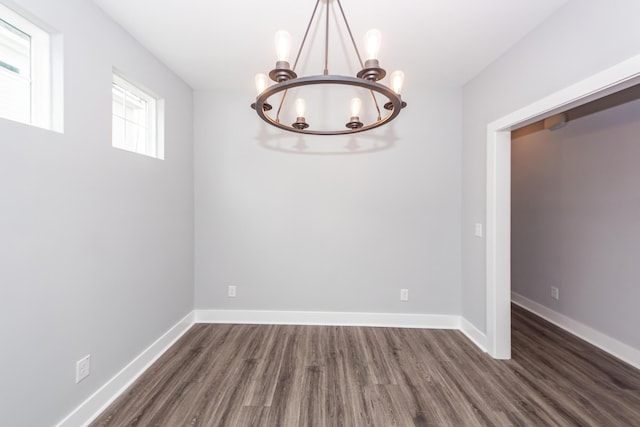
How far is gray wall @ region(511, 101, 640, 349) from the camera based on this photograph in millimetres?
2383

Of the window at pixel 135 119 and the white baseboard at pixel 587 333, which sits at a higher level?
the window at pixel 135 119

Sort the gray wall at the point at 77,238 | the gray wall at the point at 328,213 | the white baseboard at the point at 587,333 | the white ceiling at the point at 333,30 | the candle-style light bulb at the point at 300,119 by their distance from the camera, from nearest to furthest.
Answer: the gray wall at the point at 77,238 < the white ceiling at the point at 333,30 < the candle-style light bulb at the point at 300,119 < the white baseboard at the point at 587,333 < the gray wall at the point at 328,213

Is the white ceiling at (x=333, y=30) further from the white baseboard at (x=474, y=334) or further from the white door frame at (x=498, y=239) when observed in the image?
the white baseboard at (x=474, y=334)

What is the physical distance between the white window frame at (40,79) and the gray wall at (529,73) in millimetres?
3109

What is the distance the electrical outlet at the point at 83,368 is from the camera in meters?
1.63

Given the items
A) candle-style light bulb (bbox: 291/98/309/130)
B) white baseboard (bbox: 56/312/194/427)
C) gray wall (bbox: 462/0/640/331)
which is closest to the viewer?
gray wall (bbox: 462/0/640/331)

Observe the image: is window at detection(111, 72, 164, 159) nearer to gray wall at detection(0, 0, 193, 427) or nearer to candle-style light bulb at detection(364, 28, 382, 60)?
gray wall at detection(0, 0, 193, 427)

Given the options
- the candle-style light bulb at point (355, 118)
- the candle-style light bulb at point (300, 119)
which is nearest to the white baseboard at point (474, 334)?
the candle-style light bulb at point (355, 118)

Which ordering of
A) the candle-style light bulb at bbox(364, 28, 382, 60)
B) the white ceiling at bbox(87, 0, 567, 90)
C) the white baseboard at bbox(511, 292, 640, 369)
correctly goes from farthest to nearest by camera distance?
1. the white baseboard at bbox(511, 292, 640, 369)
2. the white ceiling at bbox(87, 0, 567, 90)
3. the candle-style light bulb at bbox(364, 28, 382, 60)

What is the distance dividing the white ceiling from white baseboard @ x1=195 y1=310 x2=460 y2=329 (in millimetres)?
2563

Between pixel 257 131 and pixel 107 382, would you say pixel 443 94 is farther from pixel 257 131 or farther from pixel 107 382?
pixel 107 382

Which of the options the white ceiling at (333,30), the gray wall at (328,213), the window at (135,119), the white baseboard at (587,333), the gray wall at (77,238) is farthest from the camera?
the gray wall at (328,213)

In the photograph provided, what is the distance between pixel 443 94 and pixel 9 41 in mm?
3402

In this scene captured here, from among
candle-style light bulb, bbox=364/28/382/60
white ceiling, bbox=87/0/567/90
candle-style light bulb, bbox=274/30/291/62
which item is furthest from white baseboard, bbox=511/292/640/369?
candle-style light bulb, bbox=274/30/291/62
